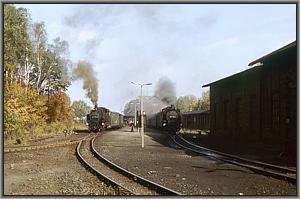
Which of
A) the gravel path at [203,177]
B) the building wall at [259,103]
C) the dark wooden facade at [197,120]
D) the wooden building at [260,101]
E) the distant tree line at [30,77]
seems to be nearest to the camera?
the gravel path at [203,177]

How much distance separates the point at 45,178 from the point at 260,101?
18.6 m

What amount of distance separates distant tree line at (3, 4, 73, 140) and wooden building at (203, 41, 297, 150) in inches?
336

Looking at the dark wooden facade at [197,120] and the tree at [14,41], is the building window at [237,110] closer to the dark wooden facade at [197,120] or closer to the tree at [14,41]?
the dark wooden facade at [197,120]

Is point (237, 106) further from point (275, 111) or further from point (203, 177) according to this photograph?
point (203, 177)

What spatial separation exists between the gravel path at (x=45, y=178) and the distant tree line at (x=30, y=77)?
0.87 meters

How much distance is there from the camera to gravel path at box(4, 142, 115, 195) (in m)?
9.72

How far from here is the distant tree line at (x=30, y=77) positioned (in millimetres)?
11664

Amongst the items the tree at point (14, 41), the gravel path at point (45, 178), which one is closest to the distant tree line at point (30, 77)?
the tree at point (14, 41)

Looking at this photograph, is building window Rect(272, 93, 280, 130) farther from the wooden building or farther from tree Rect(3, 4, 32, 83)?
tree Rect(3, 4, 32, 83)

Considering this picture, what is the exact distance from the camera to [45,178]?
1152 centimetres

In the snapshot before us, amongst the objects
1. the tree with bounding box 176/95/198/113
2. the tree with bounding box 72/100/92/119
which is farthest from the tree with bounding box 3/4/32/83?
the tree with bounding box 176/95/198/113

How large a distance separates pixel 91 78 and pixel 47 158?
12.2 feet

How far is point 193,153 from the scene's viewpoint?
21234 mm

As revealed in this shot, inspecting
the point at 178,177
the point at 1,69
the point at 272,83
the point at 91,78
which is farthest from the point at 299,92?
the point at 272,83
